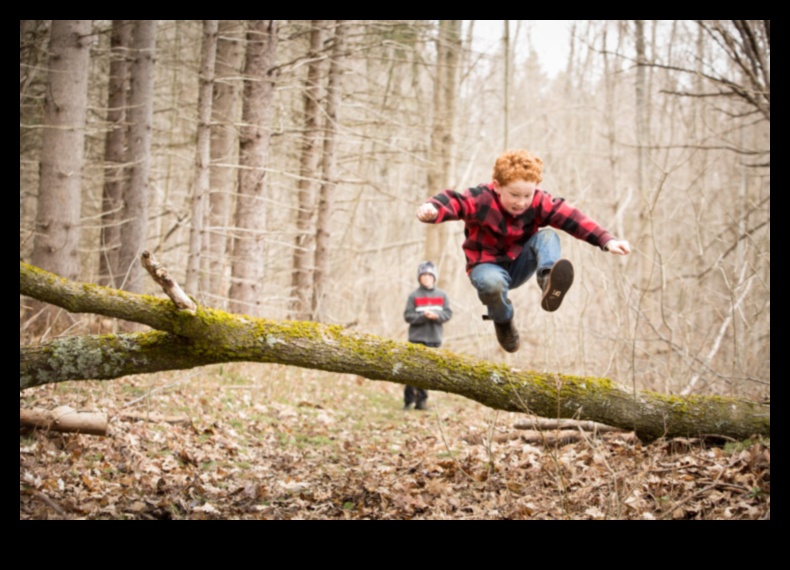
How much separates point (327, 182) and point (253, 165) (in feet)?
3.97

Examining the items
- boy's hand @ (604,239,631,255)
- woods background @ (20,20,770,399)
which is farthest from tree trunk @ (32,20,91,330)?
boy's hand @ (604,239,631,255)

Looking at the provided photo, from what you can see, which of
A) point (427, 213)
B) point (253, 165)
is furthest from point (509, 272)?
point (253, 165)

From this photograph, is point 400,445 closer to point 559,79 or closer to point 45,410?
point 45,410

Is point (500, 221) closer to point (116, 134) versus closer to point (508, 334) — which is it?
point (508, 334)

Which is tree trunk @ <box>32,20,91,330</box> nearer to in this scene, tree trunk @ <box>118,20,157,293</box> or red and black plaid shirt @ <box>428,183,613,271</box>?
tree trunk @ <box>118,20,157,293</box>

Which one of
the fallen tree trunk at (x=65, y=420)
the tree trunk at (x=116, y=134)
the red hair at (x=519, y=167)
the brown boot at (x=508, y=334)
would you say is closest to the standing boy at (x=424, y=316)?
the brown boot at (x=508, y=334)

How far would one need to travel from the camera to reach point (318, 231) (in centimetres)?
1193

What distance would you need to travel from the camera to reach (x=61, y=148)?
8.23 metres

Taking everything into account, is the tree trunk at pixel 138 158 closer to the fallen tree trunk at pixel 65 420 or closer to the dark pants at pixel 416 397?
the fallen tree trunk at pixel 65 420

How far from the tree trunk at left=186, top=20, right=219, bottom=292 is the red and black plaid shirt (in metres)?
4.51

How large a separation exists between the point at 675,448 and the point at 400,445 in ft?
9.42

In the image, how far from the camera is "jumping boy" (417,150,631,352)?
500 centimetres

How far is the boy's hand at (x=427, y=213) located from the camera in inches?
191
